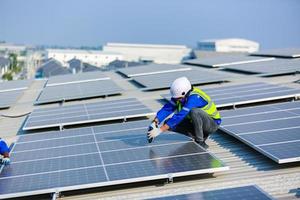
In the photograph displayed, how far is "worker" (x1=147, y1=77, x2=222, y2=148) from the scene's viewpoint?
944 cm

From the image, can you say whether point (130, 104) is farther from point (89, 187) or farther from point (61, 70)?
point (61, 70)

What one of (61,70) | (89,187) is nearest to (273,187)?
(89,187)

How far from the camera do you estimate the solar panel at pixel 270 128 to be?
873cm

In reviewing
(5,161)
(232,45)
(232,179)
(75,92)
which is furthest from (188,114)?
(232,45)

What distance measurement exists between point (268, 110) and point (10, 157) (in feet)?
25.2

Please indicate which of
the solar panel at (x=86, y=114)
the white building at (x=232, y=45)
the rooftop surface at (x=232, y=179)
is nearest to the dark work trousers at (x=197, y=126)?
the rooftop surface at (x=232, y=179)

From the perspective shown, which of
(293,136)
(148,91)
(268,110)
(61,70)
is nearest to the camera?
(293,136)

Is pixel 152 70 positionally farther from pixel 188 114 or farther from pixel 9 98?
pixel 188 114

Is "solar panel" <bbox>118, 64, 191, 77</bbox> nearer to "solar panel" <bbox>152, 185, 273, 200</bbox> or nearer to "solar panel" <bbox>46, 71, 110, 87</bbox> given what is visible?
"solar panel" <bbox>46, 71, 110, 87</bbox>

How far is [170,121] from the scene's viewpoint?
9.58 meters

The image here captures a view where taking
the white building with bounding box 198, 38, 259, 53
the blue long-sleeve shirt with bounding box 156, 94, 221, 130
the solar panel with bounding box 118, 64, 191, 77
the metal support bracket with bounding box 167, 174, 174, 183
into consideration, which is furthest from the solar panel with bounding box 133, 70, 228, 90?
the white building with bounding box 198, 38, 259, 53

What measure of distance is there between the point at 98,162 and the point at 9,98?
13886 mm

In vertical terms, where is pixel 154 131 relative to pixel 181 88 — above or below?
below

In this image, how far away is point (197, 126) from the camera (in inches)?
383
